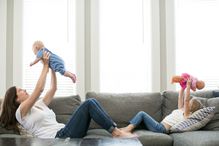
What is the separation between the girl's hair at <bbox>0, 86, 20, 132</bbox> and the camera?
8.77 feet

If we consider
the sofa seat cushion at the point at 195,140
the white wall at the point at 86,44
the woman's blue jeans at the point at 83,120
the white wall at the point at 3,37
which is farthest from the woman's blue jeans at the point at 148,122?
the white wall at the point at 3,37

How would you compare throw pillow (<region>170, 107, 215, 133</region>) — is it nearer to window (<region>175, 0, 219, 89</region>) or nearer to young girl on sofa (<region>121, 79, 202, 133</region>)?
young girl on sofa (<region>121, 79, 202, 133</region>)

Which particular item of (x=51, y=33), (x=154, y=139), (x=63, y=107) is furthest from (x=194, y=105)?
(x=51, y=33)

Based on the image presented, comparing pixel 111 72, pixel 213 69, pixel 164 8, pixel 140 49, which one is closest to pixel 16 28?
pixel 111 72

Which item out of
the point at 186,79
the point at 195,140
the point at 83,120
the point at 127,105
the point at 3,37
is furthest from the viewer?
the point at 3,37

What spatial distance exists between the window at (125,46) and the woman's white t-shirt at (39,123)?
143 centimetres

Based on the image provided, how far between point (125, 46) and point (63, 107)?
1380mm

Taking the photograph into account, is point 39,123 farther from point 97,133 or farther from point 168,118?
point 168,118

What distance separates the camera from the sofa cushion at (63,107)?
124 inches

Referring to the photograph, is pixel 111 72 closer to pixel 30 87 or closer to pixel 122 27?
pixel 122 27

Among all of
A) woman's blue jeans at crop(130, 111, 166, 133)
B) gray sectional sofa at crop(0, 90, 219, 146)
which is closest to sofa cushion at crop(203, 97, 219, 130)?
gray sectional sofa at crop(0, 90, 219, 146)

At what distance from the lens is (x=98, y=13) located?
410cm

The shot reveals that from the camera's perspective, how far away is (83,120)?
260cm

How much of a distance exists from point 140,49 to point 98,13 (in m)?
0.75
